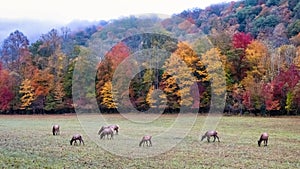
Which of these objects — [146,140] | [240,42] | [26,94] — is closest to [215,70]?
[240,42]

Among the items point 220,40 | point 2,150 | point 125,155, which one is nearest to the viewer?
point 125,155

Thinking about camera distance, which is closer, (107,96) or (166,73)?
(166,73)

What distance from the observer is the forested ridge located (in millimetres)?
50125

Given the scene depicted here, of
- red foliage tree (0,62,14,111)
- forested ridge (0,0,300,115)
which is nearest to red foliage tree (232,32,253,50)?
forested ridge (0,0,300,115)

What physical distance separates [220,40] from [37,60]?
30092mm

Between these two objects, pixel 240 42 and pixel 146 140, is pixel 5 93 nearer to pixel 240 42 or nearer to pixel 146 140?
pixel 240 42

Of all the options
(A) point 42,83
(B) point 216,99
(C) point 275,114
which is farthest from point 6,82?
(C) point 275,114

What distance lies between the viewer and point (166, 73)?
177ft

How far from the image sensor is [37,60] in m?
68.1

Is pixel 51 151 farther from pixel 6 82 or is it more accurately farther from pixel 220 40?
pixel 6 82

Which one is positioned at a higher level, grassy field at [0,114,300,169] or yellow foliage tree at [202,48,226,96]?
yellow foliage tree at [202,48,226,96]

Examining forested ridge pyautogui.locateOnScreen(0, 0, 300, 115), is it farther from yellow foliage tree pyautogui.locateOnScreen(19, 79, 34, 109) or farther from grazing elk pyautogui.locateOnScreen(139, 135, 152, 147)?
grazing elk pyautogui.locateOnScreen(139, 135, 152, 147)

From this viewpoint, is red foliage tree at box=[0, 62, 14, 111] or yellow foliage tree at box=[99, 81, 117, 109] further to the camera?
red foliage tree at box=[0, 62, 14, 111]

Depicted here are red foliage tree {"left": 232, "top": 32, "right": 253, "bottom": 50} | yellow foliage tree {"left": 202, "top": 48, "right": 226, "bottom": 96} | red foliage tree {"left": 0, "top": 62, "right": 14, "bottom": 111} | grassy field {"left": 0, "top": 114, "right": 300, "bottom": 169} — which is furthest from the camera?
red foliage tree {"left": 0, "top": 62, "right": 14, "bottom": 111}
